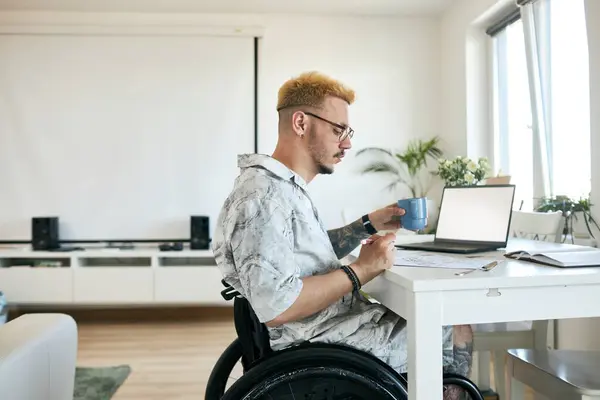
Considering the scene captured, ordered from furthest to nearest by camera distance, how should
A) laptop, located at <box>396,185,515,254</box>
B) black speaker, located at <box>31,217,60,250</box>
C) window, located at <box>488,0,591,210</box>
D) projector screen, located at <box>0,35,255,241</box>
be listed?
projector screen, located at <box>0,35,255,241</box>, black speaker, located at <box>31,217,60,250</box>, window, located at <box>488,0,591,210</box>, laptop, located at <box>396,185,515,254</box>

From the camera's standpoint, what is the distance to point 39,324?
178 cm

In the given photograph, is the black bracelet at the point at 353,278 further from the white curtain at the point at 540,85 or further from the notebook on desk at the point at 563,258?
the white curtain at the point at 540,85

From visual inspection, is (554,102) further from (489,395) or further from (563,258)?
(563,258)

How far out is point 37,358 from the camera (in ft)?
5.25

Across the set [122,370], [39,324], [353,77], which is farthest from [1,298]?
[353,77]

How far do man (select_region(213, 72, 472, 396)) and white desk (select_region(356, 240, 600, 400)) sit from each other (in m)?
0.17

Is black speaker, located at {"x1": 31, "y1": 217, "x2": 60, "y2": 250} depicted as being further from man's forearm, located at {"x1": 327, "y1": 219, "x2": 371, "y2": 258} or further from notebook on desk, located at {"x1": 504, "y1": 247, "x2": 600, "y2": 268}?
notebook on desk, located at {"x1": 504, "y1": 247, "x2": 600, "y2": 268}

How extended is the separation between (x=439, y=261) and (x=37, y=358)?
1.16 m

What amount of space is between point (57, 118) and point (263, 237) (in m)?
4.07

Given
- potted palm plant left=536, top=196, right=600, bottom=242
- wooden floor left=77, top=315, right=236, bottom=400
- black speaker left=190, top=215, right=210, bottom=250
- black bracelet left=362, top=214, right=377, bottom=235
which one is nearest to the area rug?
wooden floor left=77, top=315, right=236, bottom=400

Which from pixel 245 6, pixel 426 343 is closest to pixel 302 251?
pixel 426 343

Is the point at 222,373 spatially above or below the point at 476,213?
below

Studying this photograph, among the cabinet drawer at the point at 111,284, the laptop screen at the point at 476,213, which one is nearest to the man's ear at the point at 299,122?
the laptop screen at the point at 476,213

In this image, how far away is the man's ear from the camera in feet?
4.94
